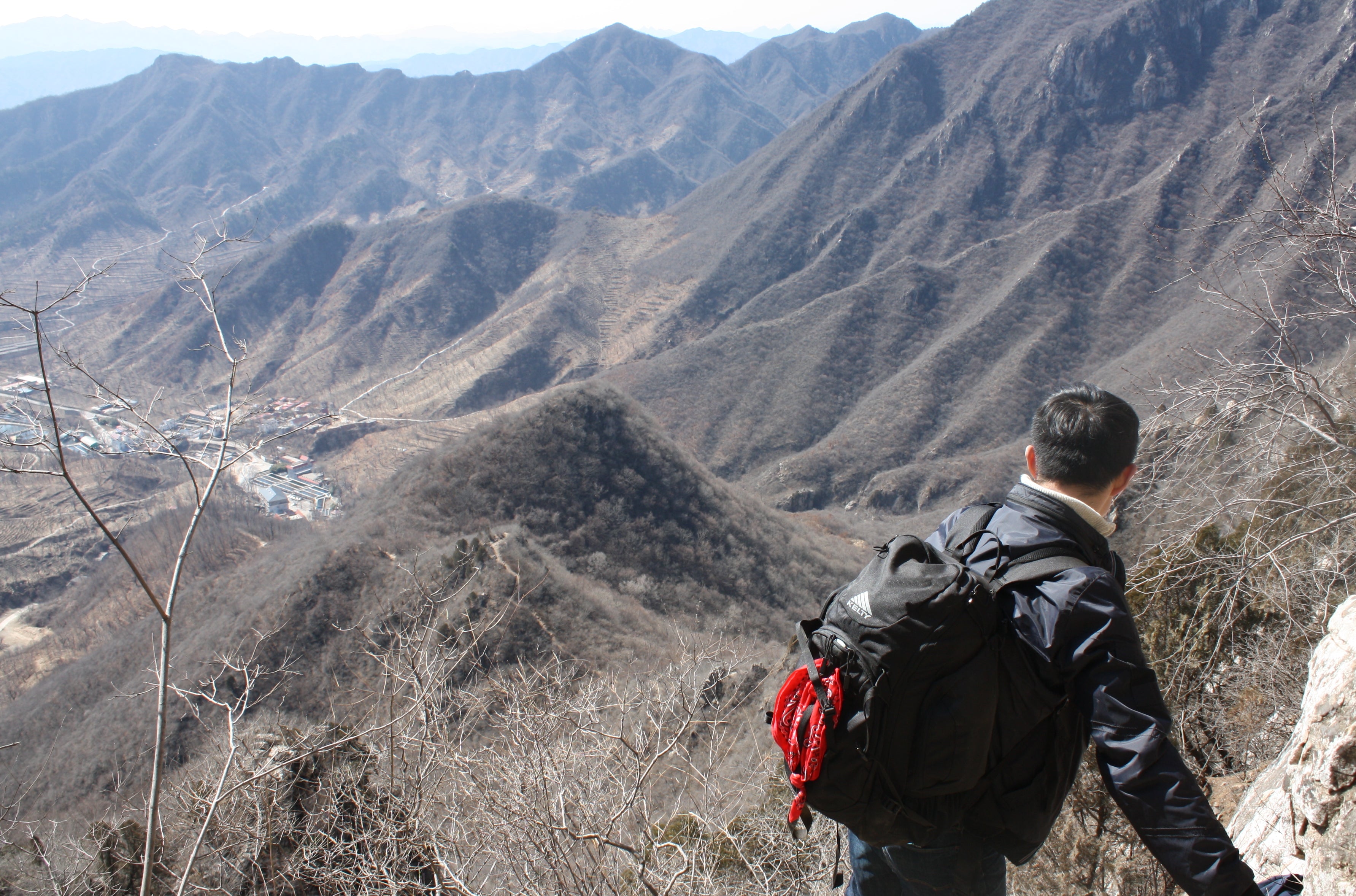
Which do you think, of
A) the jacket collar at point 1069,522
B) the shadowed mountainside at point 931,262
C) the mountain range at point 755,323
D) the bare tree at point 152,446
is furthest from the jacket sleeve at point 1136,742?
the shadowed mountainside at point 931,262

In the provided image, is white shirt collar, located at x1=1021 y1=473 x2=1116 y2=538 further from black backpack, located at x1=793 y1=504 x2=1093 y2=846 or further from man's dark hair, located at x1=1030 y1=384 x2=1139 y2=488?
black backpack, located at x1=793 y1=504 x2=1093 y2=846

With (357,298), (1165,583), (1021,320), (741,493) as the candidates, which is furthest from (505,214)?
(1165,583)

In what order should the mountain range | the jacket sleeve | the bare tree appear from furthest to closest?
the mountain range
the bare tree
the jacket sleeve

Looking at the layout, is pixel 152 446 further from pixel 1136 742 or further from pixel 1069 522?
pixel 1136 742

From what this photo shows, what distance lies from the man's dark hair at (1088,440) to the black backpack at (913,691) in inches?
14.8

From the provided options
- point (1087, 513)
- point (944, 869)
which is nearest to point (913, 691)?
point (944, 869)

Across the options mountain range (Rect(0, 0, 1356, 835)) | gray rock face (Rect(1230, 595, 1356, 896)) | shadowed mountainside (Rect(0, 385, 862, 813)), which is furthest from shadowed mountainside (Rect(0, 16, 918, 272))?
gray rock face (Rect(1230, 595, 1356, 896))

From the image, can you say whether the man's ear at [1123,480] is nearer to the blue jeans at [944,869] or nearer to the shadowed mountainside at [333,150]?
the blue jeans at [944,869]

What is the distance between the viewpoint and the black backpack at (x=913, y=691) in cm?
223

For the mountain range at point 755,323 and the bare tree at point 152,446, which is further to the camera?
the mountain range at point 755,323

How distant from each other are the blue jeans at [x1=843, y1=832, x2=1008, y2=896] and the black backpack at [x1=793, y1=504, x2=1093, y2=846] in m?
0.16

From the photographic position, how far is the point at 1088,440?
2611 millimetres

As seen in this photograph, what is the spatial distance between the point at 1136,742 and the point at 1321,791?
1.13 metres

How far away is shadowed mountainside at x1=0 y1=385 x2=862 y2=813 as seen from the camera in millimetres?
15844
